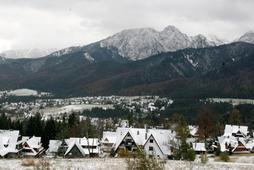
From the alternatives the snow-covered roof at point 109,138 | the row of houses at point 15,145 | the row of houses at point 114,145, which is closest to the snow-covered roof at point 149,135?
the row of houses at point 114,145

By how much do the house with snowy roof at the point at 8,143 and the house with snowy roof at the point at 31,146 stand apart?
510 centimetres

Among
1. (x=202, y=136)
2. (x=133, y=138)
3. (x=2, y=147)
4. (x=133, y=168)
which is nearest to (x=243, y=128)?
(x=202, y=136)

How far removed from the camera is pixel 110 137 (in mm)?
141500

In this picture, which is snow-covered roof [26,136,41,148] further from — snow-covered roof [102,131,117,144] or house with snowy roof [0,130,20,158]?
snow-covered roof [102,131,117,144]

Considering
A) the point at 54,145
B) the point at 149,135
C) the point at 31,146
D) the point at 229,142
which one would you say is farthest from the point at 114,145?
the point at 229,142

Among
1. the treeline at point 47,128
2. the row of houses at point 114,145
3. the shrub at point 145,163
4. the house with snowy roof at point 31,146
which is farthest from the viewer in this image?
the treeline at point 47,128

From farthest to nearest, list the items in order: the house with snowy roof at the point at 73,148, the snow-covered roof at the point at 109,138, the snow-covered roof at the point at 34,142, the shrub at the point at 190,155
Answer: the snow-covered roof at the point at 109,138 → the snow-covered roof at the point at 34,142 → the house with snowy roof at the point at 73,148 → the shrub at the point at 190,155

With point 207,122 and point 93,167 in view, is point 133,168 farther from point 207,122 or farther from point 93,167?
point 207,122

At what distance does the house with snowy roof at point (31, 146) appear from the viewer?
108312 mm

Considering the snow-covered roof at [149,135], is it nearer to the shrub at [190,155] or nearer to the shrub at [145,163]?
the shrub at [190,155]

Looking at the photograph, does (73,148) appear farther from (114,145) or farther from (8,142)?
(8,142)

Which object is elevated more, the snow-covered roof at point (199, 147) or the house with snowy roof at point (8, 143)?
the house with snowy roof at point (8, 143)

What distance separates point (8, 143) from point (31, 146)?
8514mm

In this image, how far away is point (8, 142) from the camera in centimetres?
9981
